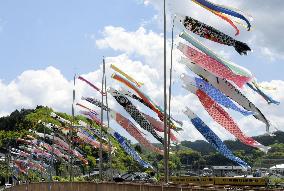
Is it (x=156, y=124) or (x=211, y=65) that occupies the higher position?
(x=211, y=65)

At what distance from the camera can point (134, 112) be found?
44.8 m

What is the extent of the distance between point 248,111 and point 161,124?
13166 millimetres

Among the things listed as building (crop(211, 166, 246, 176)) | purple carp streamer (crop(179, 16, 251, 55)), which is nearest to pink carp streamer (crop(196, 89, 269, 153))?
purple carp streamer (crop(179, 16, 251, 55))

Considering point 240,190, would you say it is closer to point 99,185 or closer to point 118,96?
point 99,185

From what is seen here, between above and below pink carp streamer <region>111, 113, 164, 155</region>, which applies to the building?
below

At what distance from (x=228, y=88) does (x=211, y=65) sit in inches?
66.7

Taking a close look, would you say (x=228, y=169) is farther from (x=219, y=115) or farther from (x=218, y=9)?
(x=218, y=9)

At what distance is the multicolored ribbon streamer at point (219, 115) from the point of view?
31798 millimetres

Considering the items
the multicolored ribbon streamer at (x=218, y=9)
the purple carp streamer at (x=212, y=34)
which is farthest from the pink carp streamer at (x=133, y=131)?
the multicolored ribbon streamer at (x=218, y=9)

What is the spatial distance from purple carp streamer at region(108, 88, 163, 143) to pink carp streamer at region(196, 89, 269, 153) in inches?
369

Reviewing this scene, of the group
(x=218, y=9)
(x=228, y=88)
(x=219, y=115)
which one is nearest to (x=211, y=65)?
(x=228, y=88)

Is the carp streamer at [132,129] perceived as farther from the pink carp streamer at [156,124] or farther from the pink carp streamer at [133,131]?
the pink carp streamer at [156,124]

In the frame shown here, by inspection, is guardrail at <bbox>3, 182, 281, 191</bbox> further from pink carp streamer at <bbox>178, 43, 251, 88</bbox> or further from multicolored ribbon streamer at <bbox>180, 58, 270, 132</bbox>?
pink carp streamer at <bbox>178, 43, 251, 88</bbox>

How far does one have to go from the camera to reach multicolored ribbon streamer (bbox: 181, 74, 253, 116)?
33.4 m
